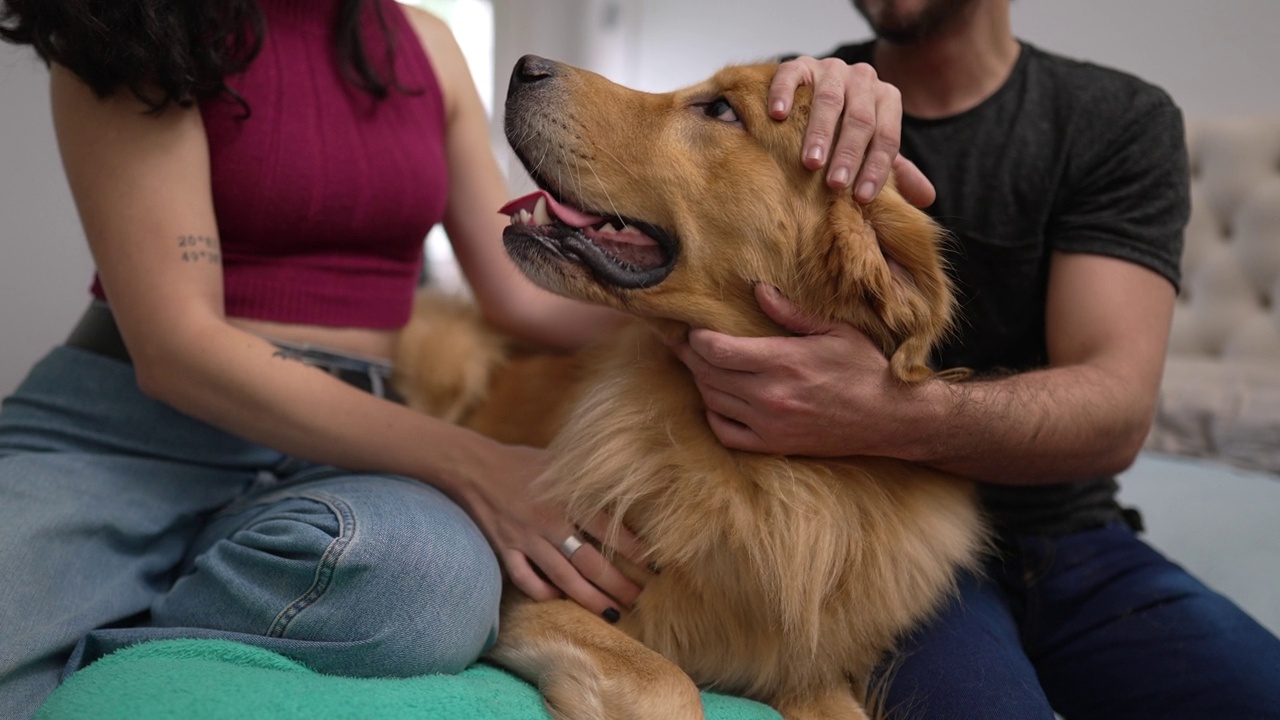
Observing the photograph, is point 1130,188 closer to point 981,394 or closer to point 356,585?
point 981,394

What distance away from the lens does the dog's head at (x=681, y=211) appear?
3.50 feet

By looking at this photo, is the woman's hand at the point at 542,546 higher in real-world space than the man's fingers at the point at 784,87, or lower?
lower

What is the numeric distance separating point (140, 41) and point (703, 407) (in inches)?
34.8

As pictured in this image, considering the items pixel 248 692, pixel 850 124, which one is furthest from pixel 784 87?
pixel 248 692

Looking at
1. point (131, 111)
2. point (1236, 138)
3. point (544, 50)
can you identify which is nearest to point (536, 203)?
point (131, 111)

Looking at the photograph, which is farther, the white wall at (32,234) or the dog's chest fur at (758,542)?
→ the white wall at (32,234)

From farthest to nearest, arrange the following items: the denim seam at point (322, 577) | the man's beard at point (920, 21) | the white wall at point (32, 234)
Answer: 1. the white wall at point (32, 234)
2. the man's beard at point (920, 21)
3. the denim seam at point (322, 577)

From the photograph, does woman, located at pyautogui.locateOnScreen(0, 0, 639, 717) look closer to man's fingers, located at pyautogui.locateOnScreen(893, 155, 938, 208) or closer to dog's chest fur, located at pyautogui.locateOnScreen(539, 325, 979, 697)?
dog's chest fur, located at pyautogui.locateOnScreen(539, 325, 979, 697)

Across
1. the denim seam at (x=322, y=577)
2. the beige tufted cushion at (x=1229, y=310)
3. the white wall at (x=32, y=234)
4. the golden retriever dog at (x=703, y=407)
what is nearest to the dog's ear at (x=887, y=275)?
the golden retriever dog at (x=703, y=407)

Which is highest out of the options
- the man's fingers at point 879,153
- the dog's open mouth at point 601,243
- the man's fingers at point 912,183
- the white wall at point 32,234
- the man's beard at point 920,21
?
the man's beard at point 920,21

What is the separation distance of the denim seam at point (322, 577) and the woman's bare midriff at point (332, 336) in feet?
1.45

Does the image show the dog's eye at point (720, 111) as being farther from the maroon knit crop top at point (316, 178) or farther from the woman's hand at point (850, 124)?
the maroon knit crop top at point (316, 178)

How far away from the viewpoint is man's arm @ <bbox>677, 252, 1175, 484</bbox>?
1.04 m

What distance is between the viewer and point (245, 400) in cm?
→ 114
